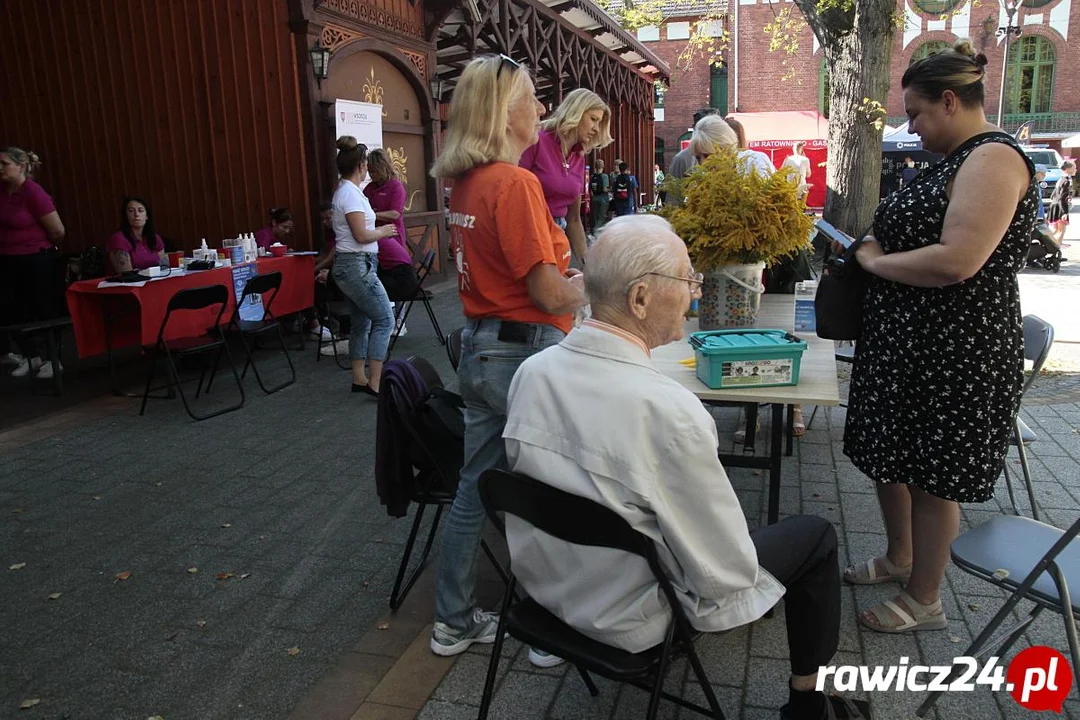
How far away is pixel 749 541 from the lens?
174 cm

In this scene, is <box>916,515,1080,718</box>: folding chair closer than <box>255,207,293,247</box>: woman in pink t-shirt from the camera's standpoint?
Yes

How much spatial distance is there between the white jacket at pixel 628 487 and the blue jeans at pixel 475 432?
0.58m

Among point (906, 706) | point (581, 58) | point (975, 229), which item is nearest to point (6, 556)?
point (906, 706)

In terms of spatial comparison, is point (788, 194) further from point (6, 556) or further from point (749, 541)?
point (6, 556)

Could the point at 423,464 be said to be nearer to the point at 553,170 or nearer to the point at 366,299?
the point at 553,170

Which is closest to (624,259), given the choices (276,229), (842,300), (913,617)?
(842,300)

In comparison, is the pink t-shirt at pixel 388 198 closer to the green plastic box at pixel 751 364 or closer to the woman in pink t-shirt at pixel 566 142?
the woman in pink t-shirt at pixel 566 142

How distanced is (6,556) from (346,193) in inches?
118

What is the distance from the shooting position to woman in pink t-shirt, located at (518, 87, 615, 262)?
13.1ft

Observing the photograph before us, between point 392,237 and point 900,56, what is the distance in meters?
32.8

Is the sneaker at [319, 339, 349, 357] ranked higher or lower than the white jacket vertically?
lower

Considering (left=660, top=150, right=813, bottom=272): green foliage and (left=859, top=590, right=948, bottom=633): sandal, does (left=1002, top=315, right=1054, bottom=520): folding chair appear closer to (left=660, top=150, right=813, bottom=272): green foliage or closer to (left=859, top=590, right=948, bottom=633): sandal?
(left=859, top=590, right=948, bottom=633): sandal

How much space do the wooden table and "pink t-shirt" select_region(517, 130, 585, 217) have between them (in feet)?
3.65

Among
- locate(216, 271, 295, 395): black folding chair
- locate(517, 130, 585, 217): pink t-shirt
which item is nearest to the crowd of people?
locate(517, 130, 585, 217): pink t-shirt
